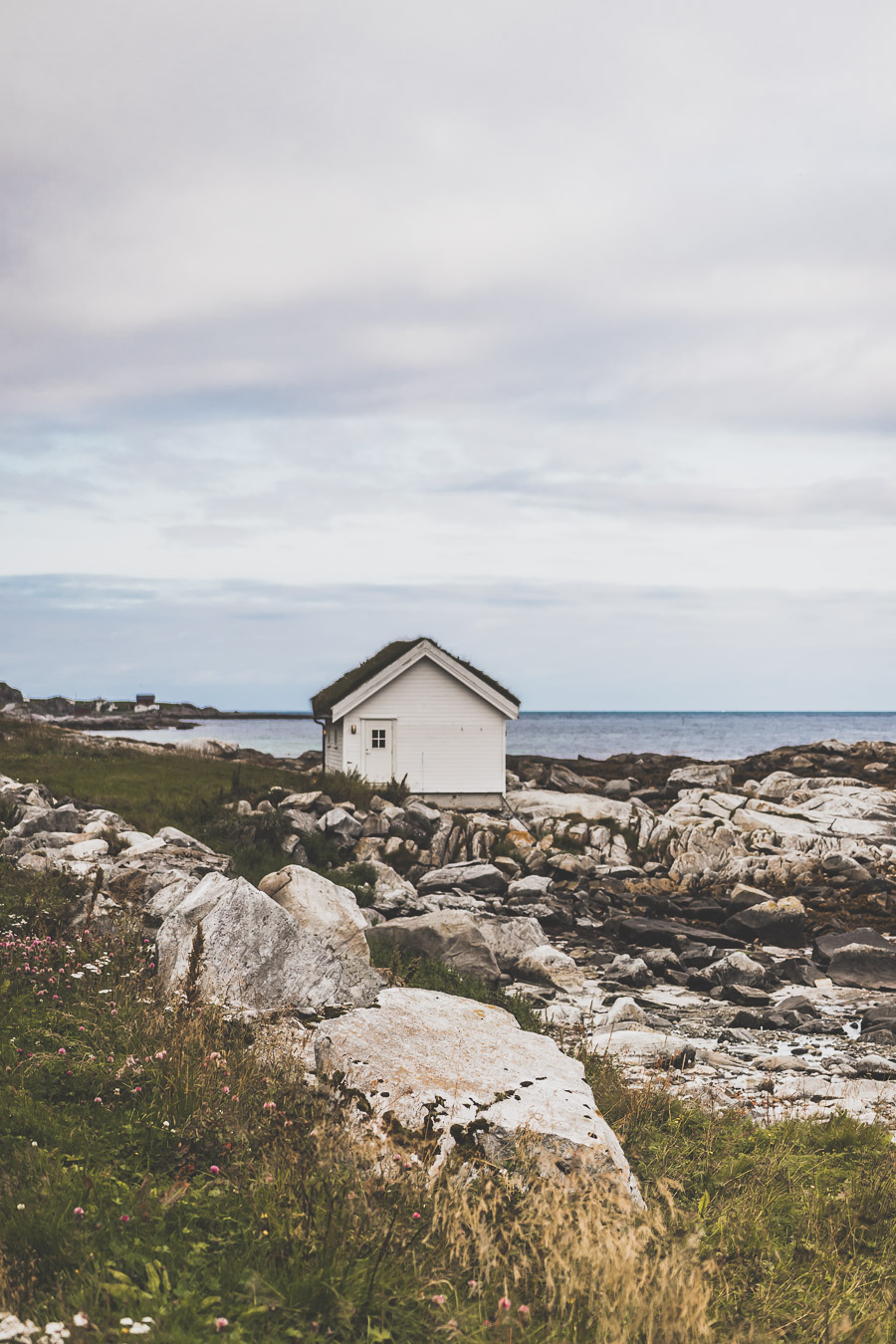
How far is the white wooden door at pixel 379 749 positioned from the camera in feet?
106

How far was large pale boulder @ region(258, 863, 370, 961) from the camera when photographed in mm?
10406

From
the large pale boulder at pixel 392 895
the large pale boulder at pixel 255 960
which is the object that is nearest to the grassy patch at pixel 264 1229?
the large pale boulder at pixel 255 960

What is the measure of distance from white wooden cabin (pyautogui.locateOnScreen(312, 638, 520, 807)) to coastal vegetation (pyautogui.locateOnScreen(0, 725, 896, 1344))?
2382 centimetres

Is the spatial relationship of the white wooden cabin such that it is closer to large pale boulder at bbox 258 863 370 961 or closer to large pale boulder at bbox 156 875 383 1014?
large pale boulder at bbox 258 863 370 961

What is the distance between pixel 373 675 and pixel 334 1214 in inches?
1109

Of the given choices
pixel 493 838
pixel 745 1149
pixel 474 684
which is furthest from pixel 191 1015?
pixel 474 684

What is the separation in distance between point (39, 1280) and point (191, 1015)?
3.03 metres

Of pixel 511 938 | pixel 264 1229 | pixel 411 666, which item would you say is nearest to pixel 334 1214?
pixel 264 1229

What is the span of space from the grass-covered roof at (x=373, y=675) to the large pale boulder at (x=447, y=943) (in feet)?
61.3

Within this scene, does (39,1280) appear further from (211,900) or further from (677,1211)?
(211,900)

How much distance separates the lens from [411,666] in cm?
3247

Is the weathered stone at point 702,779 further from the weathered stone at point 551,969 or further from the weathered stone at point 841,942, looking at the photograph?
the weathered stone at point 551,969

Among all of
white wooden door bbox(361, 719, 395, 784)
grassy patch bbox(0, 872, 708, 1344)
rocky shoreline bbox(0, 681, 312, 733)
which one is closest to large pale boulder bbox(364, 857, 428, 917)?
white wooden door bbox(361, 719, 395, 784)

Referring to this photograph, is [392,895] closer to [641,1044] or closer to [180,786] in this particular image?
[641,1044]
